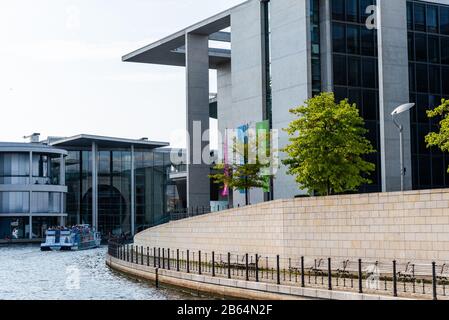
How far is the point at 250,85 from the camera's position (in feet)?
224

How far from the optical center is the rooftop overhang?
74.4m

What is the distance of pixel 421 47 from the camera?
64.4 metres

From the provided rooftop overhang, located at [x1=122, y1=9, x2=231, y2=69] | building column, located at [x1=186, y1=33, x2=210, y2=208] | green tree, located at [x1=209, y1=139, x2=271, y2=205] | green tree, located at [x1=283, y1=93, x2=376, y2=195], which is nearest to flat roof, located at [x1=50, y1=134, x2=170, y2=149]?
rooftop overhang, located at [x1=122, y1=9, x2=231, y2=69]

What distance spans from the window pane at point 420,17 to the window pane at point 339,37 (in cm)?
642

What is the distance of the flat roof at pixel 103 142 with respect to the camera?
4914 inches

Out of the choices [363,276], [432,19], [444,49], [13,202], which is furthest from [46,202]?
[363,276]

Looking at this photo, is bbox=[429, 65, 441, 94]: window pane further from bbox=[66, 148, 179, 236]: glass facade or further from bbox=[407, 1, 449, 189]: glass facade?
bbox=[66, 148, 179, 236]: glass facade

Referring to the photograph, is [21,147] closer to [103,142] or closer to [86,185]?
[103,142]

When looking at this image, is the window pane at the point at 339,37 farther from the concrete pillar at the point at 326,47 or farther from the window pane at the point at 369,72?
the window pane at the point at 369,72

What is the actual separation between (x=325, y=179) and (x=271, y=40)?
1917cm

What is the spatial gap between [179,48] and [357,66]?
2601cm

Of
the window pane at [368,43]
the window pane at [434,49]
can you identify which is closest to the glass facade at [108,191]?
the window pane at [434,49]

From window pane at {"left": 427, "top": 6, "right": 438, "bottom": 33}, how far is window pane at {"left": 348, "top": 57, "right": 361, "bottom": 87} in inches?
288

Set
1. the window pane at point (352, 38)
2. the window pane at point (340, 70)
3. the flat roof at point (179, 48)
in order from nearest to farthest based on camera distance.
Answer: the window pane at point (340, 70) < the window pane at point (352, 38) < the flat roof at point (179, 48)
